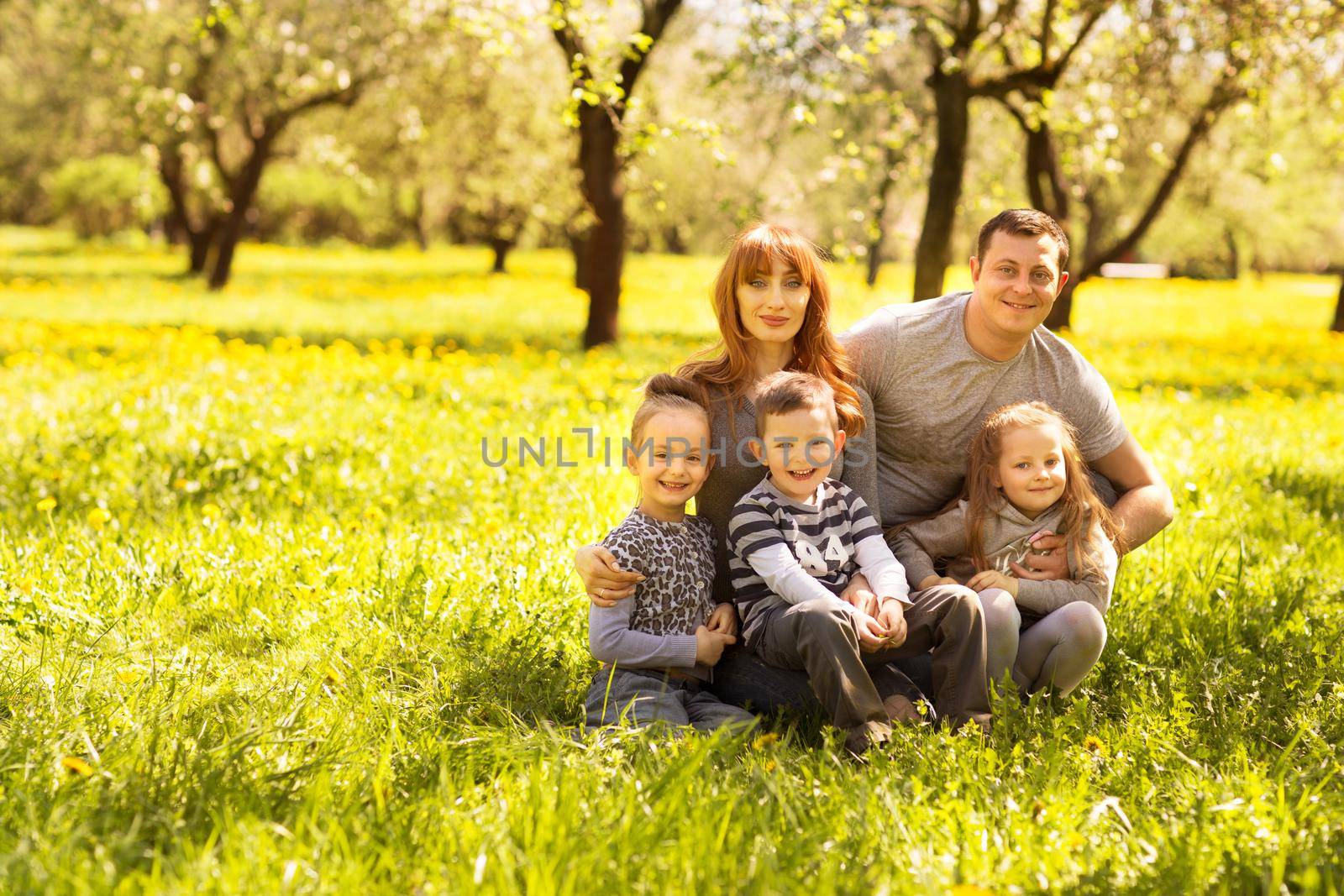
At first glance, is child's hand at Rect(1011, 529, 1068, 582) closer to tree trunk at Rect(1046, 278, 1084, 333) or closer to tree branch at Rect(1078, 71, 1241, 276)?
tree branch at Rect(1078, 71, 1241, 276)

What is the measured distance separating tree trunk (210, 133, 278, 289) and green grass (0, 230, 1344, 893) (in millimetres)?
10192

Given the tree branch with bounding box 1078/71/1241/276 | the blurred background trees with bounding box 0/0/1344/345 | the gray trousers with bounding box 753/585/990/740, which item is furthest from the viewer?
the tree branch with bounding box 1078/71/1241/276

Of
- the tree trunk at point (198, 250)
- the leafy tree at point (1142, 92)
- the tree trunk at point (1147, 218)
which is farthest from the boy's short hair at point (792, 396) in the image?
the tree trunk at point (198, 250)

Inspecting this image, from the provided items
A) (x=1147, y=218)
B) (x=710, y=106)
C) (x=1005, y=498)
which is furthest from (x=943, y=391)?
(x=710, y=106)

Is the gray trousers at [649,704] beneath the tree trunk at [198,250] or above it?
beneath

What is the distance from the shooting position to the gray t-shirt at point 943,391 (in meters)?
3.44

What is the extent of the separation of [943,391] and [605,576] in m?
1.22

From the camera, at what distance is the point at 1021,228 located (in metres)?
3.27

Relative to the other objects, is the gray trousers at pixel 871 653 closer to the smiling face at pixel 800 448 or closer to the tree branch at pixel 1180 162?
the smiling face at pixel 800 448

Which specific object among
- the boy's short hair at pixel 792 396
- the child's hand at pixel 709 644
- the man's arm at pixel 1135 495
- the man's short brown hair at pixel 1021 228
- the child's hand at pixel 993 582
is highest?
the man's short brown hair at pixel 1021 228

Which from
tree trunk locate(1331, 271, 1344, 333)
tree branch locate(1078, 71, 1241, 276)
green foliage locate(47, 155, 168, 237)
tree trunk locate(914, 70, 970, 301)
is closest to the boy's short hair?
tree trunk locate(914, 70, 970, 301)

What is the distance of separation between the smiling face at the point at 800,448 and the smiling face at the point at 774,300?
332 mm

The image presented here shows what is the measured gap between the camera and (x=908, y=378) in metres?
3.47

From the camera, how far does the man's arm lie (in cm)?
342
